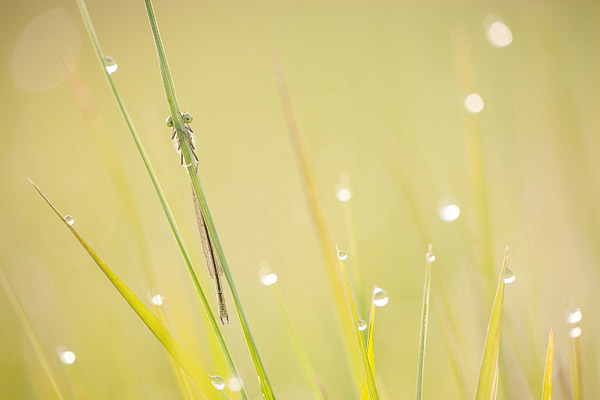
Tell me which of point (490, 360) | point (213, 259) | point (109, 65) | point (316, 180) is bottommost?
point (490, 360)

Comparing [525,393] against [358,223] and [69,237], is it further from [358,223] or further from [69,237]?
[69,237]

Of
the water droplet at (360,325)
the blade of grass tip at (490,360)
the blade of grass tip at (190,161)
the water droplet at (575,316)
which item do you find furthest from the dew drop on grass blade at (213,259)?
the water droplet at (575,316)

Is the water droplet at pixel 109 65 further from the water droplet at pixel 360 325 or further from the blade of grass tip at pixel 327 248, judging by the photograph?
the water droplet at pixel 360 325

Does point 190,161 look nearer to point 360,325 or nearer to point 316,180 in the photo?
point 360,325

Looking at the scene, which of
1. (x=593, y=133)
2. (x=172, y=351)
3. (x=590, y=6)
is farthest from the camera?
(x=590, y=6)

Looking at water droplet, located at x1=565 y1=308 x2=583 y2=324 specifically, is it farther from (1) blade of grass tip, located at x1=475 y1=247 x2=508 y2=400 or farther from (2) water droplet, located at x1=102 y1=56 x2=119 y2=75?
(2) water droplet, located at x1=102 y1=56 x2=119 y2=75

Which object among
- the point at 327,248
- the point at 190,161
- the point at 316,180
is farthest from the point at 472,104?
the point at 316,180

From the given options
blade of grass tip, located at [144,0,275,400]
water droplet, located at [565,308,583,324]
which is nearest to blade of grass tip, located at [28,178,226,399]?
blade of grass tip, located at [144,0,275,400]

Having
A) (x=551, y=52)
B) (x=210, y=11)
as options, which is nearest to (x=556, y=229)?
(x=551, y=52)

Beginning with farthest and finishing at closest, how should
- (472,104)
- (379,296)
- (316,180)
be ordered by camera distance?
(316,180), (472,104), (379,296)
